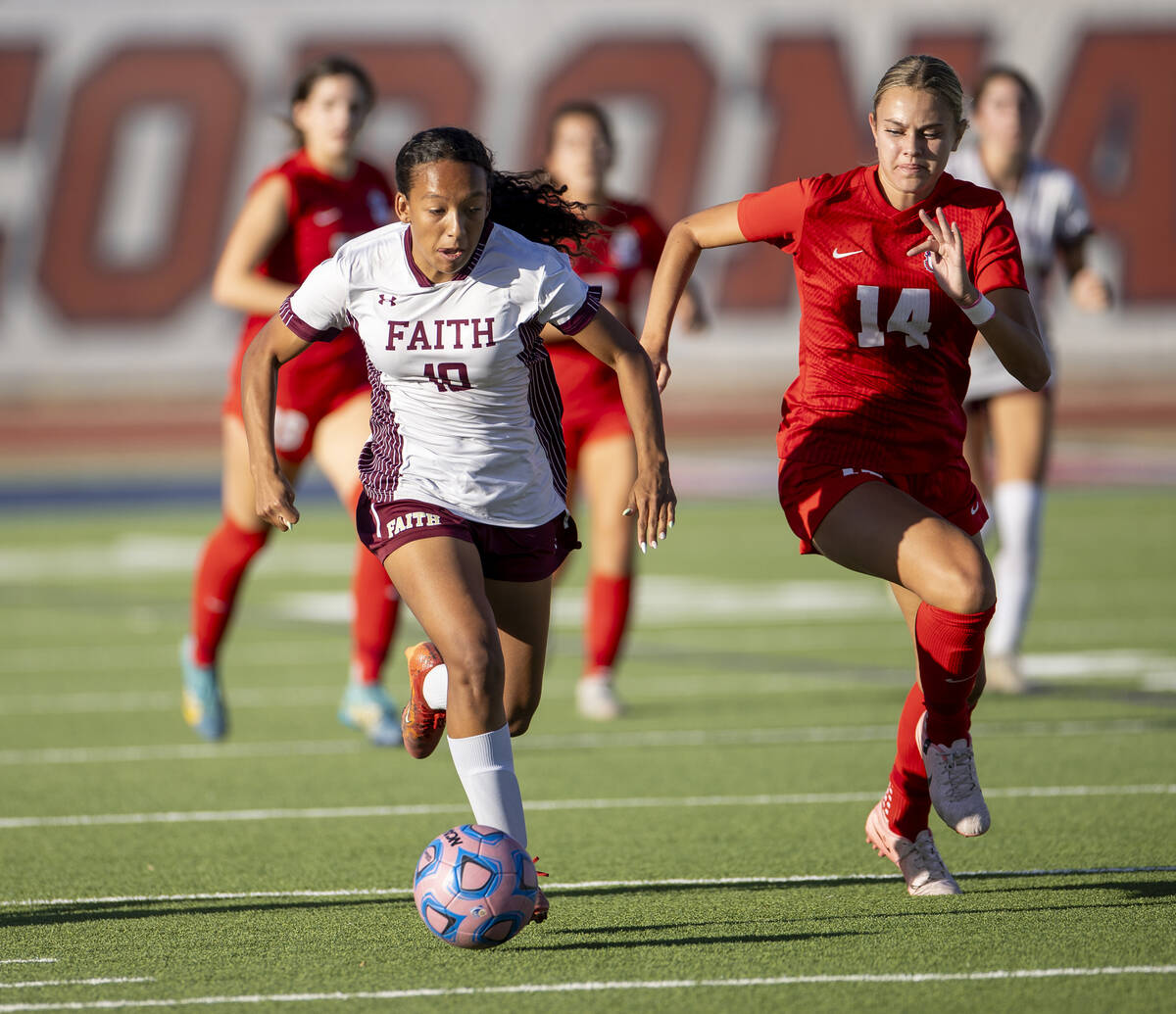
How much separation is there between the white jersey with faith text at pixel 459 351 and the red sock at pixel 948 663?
1.01 metres

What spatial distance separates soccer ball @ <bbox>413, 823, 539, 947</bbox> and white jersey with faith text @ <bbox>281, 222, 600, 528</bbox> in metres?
0.84

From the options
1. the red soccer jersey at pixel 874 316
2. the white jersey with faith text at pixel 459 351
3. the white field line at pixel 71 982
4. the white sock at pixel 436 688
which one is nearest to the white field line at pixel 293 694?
the white sock at pixel 436 688

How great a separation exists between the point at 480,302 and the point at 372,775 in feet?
9.00

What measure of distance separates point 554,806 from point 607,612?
180 centimetres

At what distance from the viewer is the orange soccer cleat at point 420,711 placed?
4.79m

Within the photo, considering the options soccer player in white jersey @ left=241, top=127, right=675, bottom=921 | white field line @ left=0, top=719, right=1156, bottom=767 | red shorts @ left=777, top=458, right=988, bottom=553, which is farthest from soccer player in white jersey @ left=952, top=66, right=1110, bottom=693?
soccer player in white jersey @ left=241, top=127, right=675, bottom=921

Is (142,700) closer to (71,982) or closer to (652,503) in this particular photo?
(71,982)

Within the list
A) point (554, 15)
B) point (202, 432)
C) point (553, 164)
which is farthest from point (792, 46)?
point (553, 164)

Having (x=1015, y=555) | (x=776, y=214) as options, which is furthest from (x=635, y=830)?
(x=1015, y=555)

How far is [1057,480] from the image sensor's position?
18844 millimetres

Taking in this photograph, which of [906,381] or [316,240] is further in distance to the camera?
[316,240]

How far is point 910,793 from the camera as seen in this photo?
4.64m

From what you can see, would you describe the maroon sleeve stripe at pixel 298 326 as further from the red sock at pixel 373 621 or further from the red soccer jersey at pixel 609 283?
the red soccer jersey at pixel 609 283

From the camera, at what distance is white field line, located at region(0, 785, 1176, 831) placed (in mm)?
5875
